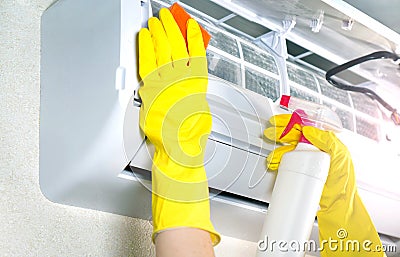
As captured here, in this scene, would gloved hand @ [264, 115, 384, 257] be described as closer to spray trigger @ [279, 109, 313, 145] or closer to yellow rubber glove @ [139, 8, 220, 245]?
spray trigger @ [279, 109, 313, 145]

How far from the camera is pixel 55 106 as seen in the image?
1253 mm

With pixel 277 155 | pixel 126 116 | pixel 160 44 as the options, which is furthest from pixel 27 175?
pixel 277 155

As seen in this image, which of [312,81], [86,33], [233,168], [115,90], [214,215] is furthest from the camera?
[312,81]

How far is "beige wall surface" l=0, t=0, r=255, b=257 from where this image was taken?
1.23 meters

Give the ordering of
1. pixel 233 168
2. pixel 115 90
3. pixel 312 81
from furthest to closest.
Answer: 1. pixel 312 81
2. pixel 233 168
3. pixel 115 90

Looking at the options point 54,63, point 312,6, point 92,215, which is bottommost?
point 92,215

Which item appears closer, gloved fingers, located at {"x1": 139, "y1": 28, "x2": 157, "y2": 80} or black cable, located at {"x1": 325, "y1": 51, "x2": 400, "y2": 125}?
gloved fingers, located at {"x1": 139, "y1": 28, "x2": 157, "y2": 80}

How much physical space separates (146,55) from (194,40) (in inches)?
4.2

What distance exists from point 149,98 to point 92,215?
0.35 metres

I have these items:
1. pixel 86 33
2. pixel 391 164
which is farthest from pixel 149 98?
pixel 391 164

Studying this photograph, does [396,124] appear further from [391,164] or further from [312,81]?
[312,81]

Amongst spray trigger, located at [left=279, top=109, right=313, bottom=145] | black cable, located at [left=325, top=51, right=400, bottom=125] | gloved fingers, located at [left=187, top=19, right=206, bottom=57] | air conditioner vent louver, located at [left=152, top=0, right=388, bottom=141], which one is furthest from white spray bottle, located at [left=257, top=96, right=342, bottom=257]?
black cable, located at [left=325, top=51, right=400, bottom=125]

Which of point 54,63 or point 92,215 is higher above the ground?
point 54,63

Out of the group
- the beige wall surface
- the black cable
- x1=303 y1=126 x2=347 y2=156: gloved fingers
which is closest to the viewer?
the beige wall surface
